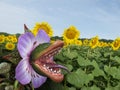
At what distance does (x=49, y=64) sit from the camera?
2.01m

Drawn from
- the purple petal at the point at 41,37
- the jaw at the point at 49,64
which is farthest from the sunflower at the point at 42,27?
the jaw at the point at 49,64

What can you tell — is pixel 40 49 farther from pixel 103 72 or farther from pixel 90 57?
pixel 90 57

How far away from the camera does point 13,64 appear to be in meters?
2.39

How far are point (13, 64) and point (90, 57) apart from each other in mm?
1620

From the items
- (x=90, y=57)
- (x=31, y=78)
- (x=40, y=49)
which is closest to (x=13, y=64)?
(x=31, y=78)

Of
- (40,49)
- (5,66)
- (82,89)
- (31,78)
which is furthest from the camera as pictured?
(82,89)

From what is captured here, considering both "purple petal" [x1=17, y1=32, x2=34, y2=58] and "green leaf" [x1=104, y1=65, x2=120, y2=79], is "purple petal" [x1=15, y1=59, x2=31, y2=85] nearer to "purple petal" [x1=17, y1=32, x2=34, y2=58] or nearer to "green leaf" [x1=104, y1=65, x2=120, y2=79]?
"purple petal" [x1=17, y1=32, x2=34, y2=58]

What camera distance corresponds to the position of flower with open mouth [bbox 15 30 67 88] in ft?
6.33

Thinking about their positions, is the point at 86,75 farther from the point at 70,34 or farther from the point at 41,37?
the point at 70,34

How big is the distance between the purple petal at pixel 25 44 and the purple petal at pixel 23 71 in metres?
0.04

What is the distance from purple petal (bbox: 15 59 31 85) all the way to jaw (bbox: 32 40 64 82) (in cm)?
5

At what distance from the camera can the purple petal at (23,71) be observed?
1990 millimetres

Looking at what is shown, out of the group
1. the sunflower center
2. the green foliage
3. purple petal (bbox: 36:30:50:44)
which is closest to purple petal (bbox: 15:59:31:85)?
purple petal (bbox: 36:30:50:44)

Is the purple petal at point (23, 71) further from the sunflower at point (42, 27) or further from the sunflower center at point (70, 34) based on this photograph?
the sunflower center at point (70, 34)
